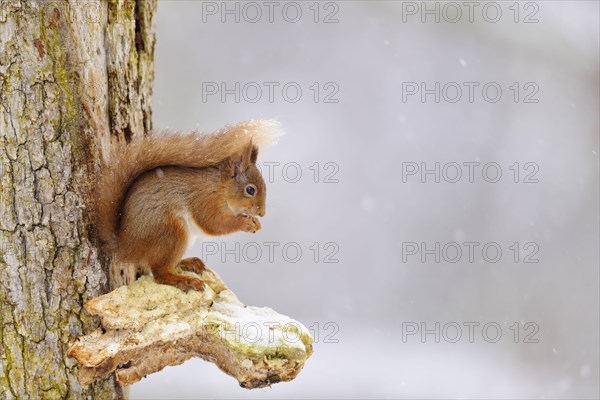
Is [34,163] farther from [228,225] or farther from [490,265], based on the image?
[490,265]

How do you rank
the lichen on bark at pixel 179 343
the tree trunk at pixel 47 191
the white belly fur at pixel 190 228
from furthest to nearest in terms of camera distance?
1. the white belly fur at pixel 190 228
2. the tree trunk at pixel 47 191
3. the lichen on bark at pixel 179 343

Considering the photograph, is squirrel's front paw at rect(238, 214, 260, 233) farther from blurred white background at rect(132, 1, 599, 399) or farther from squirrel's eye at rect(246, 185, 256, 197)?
blurred white background at rect(132, 1, 599, 399)

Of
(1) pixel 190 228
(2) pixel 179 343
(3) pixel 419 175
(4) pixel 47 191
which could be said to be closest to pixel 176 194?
(1) pixel 190 228

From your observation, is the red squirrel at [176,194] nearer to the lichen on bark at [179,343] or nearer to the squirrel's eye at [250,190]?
the squirrel's eye at [250,190]

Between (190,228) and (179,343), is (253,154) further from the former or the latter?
(179,343)

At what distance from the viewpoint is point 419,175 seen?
14.9 ft

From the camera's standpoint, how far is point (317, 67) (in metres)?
4.58

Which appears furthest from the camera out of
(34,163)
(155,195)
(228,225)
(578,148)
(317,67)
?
A: (317,67)

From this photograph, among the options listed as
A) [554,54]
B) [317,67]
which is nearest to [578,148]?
[554,54]

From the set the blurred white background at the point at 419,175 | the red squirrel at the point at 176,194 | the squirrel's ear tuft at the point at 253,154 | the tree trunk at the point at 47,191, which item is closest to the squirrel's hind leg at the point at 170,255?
the red squirrel at the point at 176,194

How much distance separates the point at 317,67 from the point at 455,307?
174 centimetres

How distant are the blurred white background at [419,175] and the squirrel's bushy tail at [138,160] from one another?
2.55 meters

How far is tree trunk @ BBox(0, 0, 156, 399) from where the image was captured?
4.35 ft

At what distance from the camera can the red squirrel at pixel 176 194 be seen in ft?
4.61
